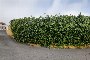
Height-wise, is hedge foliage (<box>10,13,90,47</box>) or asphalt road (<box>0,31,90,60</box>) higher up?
hedge foliage (<box>10,13,90,47</box>)

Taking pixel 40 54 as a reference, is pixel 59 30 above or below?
above

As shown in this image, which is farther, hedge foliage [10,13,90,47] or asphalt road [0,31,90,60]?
hedge foliage [10,13,90,47]

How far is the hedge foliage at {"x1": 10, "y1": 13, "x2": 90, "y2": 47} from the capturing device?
64.9 ft

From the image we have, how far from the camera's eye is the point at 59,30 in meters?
19.9

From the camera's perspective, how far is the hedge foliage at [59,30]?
1978 centimetres

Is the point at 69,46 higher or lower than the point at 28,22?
lower

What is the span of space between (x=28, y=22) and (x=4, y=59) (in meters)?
8.77

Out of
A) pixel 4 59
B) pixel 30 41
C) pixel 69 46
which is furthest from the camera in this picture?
pixel 30 41

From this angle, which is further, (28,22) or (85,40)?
(28,22)

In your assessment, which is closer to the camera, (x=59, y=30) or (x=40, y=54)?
(x=40, y=54)

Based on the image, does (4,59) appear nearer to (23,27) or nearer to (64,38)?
(64,38)

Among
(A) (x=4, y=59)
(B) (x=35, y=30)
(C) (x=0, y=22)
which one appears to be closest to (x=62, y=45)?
(B) (x=35, y=30)

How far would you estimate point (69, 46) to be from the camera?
19516 mm

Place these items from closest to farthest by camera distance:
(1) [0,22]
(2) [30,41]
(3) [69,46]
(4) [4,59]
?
(4) [4,59]
(3) [69,46]
(2) [30,41]
(1) [0,22]
